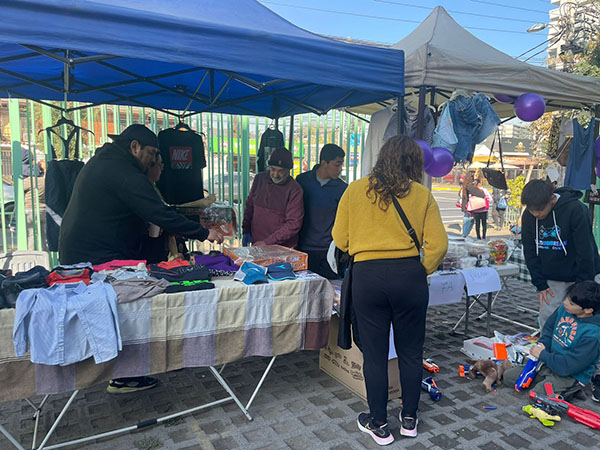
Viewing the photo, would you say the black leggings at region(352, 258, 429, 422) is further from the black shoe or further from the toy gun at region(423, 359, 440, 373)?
the black shoe

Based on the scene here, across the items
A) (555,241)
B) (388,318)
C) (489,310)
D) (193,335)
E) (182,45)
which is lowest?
(489,310)

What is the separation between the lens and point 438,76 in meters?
3.82

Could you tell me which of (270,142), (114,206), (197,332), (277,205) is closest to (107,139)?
(270,142)

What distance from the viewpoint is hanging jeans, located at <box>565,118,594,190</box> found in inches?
216

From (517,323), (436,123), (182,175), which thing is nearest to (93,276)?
(182,175)

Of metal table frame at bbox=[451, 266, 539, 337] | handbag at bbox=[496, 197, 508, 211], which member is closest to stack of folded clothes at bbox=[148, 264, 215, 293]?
metal table frame at bbox=[451, 266, 539, 337]

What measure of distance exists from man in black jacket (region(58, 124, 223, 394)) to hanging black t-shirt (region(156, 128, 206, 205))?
4.17 feet

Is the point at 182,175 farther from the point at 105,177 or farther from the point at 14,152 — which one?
the point at 14,152

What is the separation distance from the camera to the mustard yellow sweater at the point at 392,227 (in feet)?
7.79

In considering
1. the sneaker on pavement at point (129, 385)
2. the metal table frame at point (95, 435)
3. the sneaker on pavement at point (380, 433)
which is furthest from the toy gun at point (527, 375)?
the sneaker on pavement at point (129, 385)

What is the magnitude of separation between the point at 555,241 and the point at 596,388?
1066mm

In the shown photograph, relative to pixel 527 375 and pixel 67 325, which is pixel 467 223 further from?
pixel 67 325

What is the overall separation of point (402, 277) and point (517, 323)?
2.95m

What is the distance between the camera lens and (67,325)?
2170 mm
